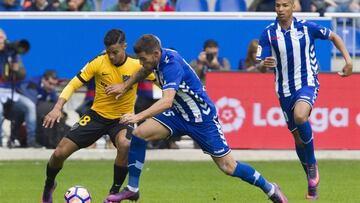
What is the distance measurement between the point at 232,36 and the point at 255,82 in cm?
235

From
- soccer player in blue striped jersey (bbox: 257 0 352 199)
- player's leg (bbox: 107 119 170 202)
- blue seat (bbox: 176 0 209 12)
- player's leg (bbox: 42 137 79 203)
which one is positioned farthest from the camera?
blue seat (bbox: 176 0 209 12)

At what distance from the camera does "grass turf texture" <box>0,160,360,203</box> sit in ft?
45.0

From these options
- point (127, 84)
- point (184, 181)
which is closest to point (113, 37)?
point (127, 84)

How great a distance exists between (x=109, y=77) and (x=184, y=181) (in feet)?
10.1

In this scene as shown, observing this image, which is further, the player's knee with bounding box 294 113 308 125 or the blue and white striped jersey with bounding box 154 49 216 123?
the player's knee with bounding box 294 113 308 125

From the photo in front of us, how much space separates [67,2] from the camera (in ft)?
74.5

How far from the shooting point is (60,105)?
1259cm

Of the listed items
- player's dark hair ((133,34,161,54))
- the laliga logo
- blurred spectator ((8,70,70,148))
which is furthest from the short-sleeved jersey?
blurred spectator ((8,70,70,148))

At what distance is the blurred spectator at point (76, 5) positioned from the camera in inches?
885

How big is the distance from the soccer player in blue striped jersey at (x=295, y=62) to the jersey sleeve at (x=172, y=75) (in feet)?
6.06

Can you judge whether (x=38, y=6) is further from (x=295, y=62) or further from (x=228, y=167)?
(x=228, y=167)

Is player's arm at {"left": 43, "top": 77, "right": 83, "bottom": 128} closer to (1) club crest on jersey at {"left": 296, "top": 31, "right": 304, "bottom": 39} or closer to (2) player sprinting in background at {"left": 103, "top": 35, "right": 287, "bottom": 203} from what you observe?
(2) player sprinting in background at {"left": 103, "top": 35, "right": 287, "bottom": 203}

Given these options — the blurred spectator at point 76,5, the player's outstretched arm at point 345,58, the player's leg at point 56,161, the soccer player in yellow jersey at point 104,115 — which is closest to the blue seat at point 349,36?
the blurred spectator at point 76,5

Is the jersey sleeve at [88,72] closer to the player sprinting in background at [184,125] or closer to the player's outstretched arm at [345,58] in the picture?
the player sprinting in background at [184,125]
